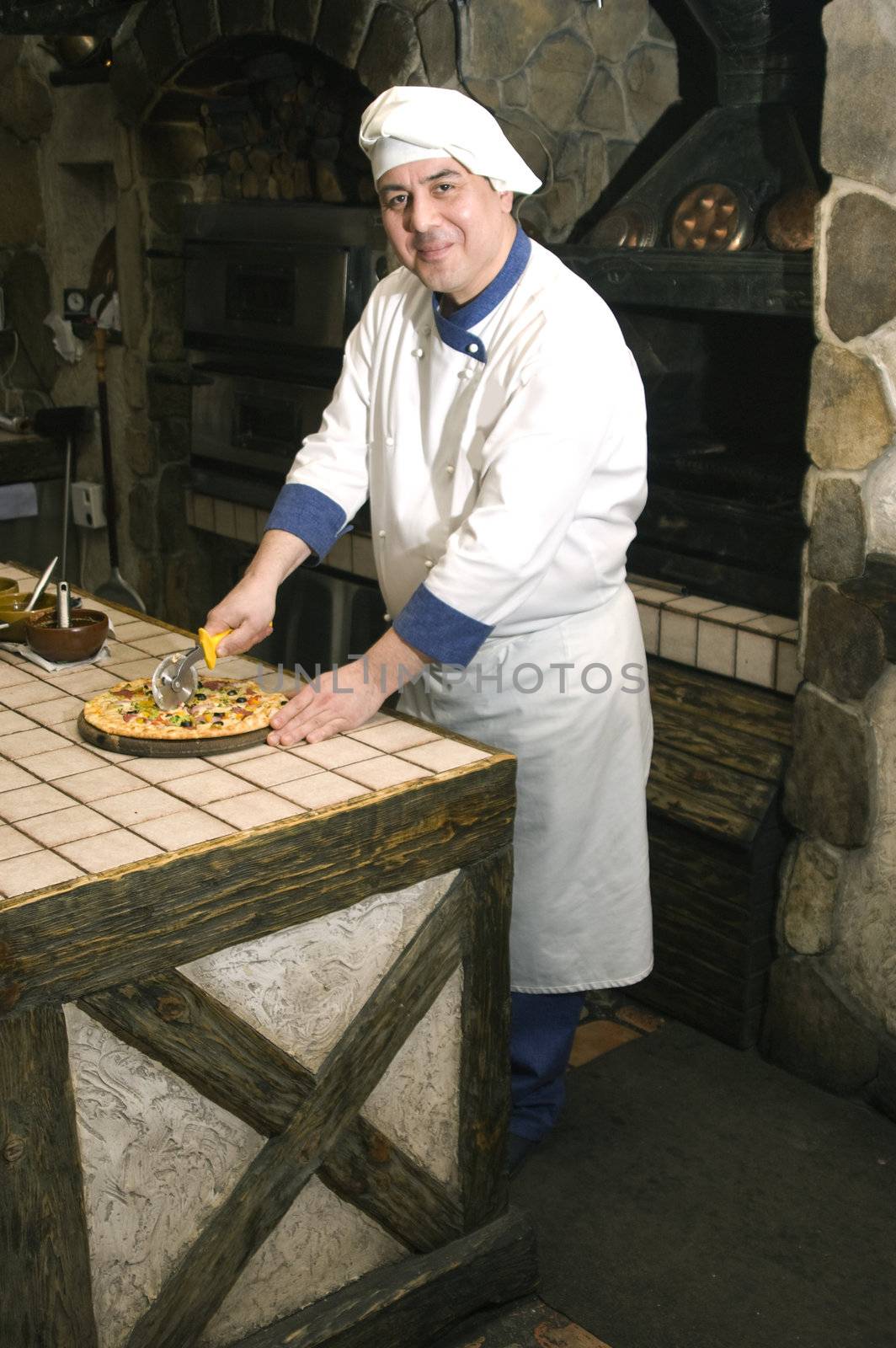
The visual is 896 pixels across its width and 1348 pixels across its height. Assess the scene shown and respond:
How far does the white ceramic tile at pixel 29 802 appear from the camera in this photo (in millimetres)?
1771

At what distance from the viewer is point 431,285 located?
2.20 metres

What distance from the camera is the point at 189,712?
6.77 feet

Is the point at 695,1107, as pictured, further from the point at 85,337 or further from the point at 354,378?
the point at 85,337

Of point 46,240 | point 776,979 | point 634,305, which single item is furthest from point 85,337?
point 776,979

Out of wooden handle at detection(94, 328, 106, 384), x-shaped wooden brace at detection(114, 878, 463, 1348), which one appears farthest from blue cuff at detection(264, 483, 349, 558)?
wooden handle at detection(94, 328, 106, 384)

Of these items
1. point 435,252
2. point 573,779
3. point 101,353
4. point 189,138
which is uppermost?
point 189,138

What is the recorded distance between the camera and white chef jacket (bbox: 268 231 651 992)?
210cm

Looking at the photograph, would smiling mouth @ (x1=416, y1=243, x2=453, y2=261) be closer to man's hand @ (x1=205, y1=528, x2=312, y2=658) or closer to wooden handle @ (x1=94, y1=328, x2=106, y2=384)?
man's hand @ (x1=205, y1=528, x2=312, y2=658)

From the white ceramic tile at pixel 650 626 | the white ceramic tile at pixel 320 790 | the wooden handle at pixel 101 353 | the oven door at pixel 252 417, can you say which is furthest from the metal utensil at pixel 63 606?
the wooden handle at pixel 101 353

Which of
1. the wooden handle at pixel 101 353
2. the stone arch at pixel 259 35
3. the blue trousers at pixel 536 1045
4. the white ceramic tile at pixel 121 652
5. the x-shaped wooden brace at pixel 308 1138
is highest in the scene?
the stone arch at pixel 259 35

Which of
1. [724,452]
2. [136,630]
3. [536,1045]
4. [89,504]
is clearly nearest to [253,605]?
[136,630]

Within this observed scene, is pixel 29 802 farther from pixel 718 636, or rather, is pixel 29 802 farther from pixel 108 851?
pixel 718 636

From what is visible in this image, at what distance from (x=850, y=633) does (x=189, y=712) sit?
4.14 ft

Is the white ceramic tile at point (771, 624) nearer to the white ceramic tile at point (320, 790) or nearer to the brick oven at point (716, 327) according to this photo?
the brick oven at point (716, 327)
